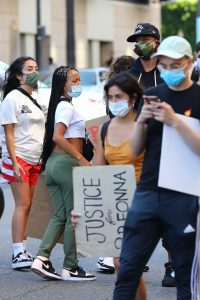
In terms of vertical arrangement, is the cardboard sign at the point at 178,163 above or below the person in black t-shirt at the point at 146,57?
below

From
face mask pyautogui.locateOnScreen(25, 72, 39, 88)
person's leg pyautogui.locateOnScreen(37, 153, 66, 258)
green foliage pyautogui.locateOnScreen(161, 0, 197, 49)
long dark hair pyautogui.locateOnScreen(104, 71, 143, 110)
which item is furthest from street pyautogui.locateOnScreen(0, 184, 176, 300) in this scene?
green foliage pyautogui.locateOnScreen(161, 0, 197, 49)

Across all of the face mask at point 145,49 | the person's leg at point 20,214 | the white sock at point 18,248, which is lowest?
the white sock at point 18,248

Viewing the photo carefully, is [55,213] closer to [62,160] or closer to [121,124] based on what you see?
[62,160]

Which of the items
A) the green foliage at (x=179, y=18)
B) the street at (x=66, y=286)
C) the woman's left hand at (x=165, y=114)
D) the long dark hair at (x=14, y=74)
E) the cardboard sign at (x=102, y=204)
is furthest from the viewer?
the green foliage at (x=179, y=18)

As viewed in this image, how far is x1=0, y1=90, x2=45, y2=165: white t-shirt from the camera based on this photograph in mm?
8234

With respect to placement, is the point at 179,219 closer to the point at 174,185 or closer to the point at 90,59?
the point at 174,185

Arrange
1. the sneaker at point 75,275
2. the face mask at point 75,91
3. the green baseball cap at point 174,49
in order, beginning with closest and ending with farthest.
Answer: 1. the green baseball cap at point 174,49
2. the face mask at point 75,91
3. the sneaker at point 75,275

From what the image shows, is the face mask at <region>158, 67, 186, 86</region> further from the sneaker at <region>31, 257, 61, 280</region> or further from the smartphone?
the sneaker at <region>31, 257, 61, 280</region>

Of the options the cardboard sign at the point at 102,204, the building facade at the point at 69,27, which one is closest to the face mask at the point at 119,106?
the cardboard sign at the point at 102,204

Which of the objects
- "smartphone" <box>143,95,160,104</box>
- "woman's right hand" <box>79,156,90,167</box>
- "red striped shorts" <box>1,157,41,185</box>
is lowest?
"red striped shorts" <box>1,157,41,185</box>

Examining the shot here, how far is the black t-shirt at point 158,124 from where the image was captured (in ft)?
17.4

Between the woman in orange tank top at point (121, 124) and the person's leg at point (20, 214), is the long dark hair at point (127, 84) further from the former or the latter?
the person's leg at point (20, 214)

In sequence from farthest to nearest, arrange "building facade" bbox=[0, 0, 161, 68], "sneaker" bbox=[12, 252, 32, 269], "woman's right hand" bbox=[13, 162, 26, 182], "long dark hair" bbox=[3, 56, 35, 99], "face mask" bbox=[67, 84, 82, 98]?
"building facade" bbox=[0, 0, 161, 68]
"long dark hair" bbox=[3, 56, 35, 99]
"sneaker" bbox=[12, 252, 32, 269]
"woman's right hand" bbox=[13, 162, 26, 182]
"face mask" bbox=[67, 84, 82, 98]

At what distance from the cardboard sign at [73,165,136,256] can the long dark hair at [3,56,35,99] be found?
107 inches
